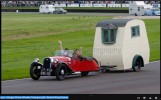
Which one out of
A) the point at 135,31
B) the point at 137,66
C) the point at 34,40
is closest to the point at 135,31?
the point at 135,31

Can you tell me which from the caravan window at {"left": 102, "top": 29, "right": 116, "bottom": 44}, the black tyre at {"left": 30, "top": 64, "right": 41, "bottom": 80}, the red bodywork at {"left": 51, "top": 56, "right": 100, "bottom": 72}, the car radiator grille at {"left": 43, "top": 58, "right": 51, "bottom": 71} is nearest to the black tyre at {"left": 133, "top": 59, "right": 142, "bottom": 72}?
the caravan window at {"left": 102, "top": 29, "right": 116, "bottom": 44}

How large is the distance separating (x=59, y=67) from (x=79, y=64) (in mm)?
1169

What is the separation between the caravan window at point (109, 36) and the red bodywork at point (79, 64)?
133 cm

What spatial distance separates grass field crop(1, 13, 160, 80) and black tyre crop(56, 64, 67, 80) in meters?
1.74

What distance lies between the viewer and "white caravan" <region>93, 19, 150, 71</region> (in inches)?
749

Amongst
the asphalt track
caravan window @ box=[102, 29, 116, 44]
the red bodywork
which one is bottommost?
the asphalt track

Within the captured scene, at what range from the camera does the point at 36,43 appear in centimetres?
3338

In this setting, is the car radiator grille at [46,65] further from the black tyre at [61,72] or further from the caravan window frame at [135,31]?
the caravan window frame at [135,31]

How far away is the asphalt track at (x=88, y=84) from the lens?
12984 mm

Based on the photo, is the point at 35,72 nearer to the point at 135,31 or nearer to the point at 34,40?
the point at 135,31

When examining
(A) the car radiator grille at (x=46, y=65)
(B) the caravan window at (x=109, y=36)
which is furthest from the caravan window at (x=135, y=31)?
(A) the car radiator grille at (x=46, y=65)

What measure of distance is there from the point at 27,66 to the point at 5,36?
16985 mm

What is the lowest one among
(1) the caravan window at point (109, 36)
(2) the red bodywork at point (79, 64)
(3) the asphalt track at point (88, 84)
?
(3) the asphalt track at point (88, 84)

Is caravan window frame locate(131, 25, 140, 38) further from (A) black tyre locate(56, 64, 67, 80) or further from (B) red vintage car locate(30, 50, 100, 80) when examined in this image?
(A) black tyre locate(56, 64, 67, 80)
